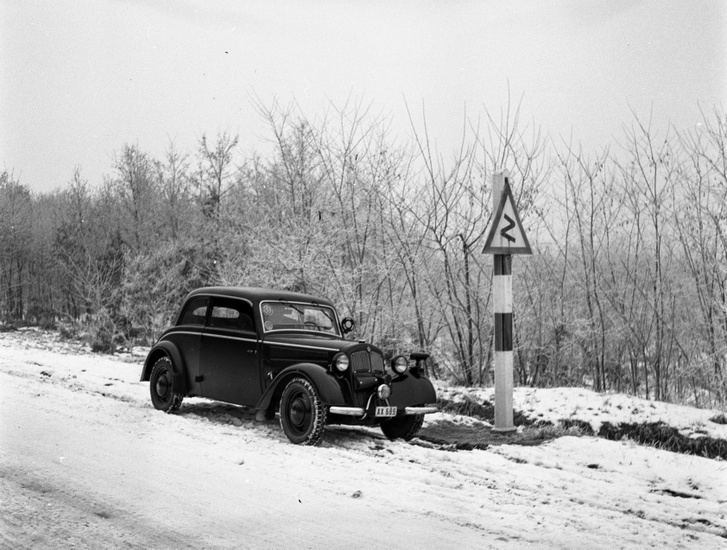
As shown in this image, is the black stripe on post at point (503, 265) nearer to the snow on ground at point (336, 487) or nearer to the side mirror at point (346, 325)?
the snow on ground at point (336, 487)

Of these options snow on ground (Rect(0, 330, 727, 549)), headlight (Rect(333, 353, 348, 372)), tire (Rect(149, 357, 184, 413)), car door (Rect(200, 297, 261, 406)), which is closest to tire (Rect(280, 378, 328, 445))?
snow on ground (Rect(0, 330, 727, 549))

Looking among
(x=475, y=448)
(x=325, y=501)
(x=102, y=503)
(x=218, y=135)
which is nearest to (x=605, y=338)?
(x=475, y=448)

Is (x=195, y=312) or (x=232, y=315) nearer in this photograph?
(x=232, y=315)

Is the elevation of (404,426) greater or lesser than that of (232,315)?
lesser

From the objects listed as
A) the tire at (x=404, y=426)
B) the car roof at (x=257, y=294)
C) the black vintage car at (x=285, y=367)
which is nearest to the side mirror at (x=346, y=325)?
the black vintage car at (x=285, y=367)

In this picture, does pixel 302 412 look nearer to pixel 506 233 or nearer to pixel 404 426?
pixel 404 426

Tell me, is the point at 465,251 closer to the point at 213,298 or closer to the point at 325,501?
the point at 213,298

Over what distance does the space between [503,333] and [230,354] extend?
2993 millimetres

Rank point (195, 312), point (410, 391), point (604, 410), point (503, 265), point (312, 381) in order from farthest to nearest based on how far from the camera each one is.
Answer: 1. point (195, 312)
2. point (604, 410)
3. point (503, 265)
4. point (410, 391)
5. point (312, 381)

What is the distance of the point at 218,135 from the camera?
24.9 meters

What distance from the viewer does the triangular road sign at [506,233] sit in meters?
7.43

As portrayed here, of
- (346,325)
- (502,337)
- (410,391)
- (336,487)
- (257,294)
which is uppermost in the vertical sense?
(257,294)

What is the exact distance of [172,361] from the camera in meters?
8.33

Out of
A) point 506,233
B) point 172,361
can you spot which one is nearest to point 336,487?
point 506,233
